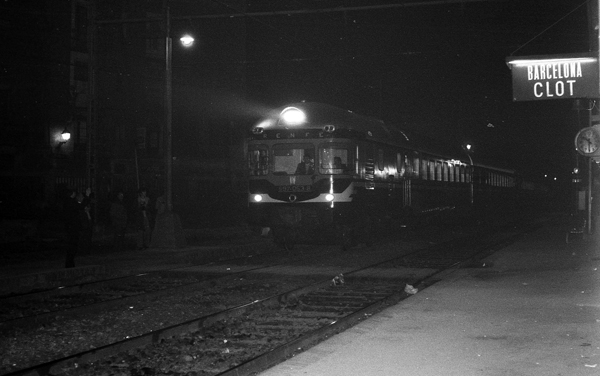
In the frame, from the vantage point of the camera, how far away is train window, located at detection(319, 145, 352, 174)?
64.5ft

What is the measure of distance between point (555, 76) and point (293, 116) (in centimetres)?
649

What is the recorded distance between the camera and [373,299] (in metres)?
12.4

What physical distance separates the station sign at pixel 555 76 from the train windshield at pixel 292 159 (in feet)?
17.4

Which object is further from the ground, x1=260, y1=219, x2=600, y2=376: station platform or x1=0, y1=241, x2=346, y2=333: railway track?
x1=260, y1=219, x2=600, y2=376: station platform

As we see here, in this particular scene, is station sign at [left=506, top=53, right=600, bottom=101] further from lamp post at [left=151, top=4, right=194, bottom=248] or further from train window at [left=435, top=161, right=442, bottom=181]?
train window at [left=435, top=161, right=442, bottom=181]

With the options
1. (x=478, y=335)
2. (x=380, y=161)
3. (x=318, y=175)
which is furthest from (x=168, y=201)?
(x=478, y=335)

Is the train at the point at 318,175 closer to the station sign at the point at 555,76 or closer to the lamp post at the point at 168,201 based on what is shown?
the lamp post at the point at 168,201

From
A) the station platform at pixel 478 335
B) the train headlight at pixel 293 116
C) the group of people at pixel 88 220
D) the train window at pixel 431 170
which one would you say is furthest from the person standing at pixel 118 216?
the train window at pixel 431 170

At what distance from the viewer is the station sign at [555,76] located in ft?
57.2

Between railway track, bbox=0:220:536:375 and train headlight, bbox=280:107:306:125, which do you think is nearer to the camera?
railway track, bbox=0:220:536:375

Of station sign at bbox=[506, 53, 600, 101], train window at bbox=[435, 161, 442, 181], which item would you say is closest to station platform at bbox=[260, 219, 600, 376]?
station sign at bbox=[506, 53, 600, 101]

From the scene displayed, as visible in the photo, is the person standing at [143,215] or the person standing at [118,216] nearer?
the person standing at [118,216]

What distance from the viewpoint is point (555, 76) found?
698 inches

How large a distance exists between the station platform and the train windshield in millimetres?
6630
